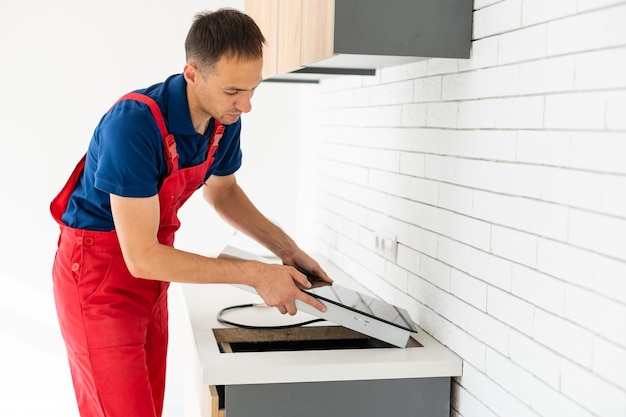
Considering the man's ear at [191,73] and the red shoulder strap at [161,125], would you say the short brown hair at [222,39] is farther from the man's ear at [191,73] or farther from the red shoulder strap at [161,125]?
the red shoulder strap at [161,125]

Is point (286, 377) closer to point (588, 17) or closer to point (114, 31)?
point (588, 17)

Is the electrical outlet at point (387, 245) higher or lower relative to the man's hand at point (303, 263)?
higher

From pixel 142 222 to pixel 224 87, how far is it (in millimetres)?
361

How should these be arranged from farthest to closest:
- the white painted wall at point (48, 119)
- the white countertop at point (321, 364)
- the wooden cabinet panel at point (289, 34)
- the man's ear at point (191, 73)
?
1. the white painted wall at point (48, 119)
2. the wooden cabinet panel at point (289, 34)
3. the man's ear at point (191, 73)
4. the white countertop at point (321, 364)

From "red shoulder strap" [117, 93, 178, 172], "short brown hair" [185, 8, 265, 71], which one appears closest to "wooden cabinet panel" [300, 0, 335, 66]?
"short brown hair" [185, 8, 265, 71]

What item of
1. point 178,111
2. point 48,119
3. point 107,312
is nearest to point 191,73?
point 178,111

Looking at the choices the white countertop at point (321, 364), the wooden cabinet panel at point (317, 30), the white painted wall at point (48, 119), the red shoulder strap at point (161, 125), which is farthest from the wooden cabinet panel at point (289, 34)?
the white painted wall at point (48, 119)

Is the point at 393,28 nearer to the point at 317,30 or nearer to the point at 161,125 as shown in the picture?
the point at 317,30

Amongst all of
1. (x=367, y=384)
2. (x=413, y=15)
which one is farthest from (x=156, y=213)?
(x=413, y=15)

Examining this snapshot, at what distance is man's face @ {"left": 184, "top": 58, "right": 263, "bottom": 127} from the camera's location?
1.71 meters

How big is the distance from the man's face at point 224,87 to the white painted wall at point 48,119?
1947 mm

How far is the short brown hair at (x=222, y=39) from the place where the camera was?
1.69 m

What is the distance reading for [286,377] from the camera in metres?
1.70

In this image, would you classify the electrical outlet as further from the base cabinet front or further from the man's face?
the man's face
